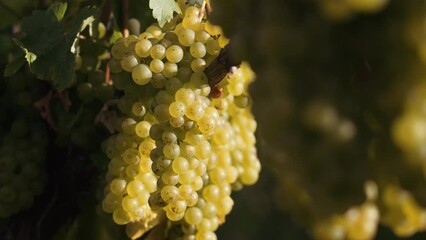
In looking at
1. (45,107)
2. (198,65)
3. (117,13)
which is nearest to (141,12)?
(117,13)

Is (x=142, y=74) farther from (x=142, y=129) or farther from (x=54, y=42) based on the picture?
(x=54, y=42)

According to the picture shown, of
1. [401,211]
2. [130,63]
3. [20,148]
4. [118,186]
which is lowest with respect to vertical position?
[20,148]

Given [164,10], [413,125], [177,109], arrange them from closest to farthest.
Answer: [413,125], [177,109], [164,10]

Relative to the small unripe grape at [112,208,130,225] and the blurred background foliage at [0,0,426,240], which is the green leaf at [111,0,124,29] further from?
the blurred background foliage at [0,0,426,240]

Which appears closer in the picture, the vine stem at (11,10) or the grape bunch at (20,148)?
the grape bunch at (20,148)

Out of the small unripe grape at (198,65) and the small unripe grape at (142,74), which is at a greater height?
the small unripe grape at (198,65)

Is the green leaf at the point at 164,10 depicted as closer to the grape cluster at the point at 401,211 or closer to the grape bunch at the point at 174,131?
the grape bunch at the point at 174,131


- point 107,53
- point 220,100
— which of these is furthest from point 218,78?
point 107,53

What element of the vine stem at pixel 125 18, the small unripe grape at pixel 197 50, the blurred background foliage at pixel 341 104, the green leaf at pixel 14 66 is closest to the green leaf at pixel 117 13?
the vine stem at pixel 125 18
